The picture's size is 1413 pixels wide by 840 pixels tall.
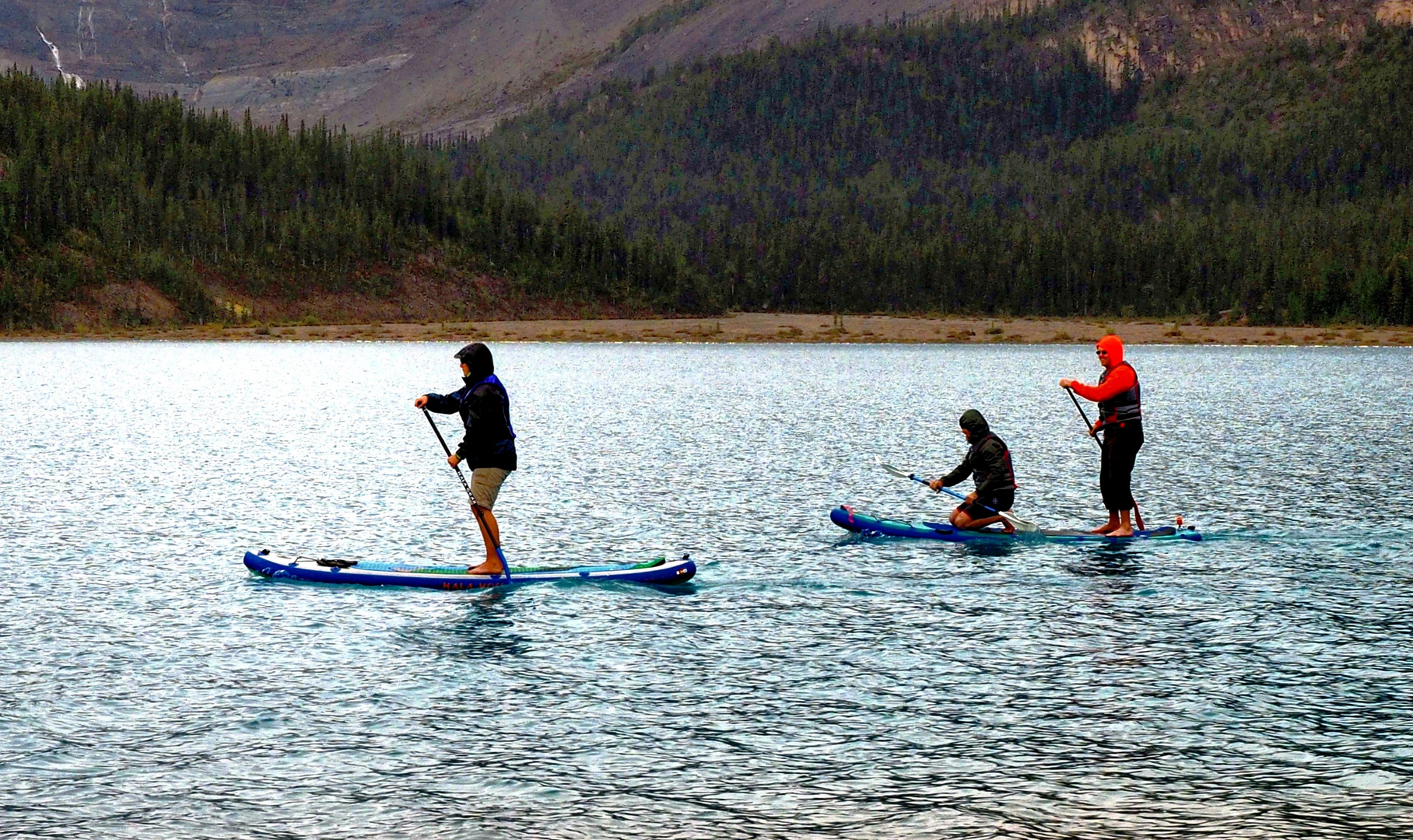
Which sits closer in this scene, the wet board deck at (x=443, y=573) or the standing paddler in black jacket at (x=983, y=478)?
the wet board deck at (x=443, y=573)

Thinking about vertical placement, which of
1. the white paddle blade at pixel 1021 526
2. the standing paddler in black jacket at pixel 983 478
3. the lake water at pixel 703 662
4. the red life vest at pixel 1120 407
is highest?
the red life vest at pixel 1120 407

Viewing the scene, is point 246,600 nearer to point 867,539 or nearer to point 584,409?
point 867,539

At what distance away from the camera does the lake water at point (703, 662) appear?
1301 centimetres

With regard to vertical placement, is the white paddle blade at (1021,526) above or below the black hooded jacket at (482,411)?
below

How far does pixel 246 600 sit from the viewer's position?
22.1 metres

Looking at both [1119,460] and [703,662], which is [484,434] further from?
[1119,460]

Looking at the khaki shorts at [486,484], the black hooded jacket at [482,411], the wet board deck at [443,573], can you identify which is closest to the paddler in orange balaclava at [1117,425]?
the wet board deck at [443,573]

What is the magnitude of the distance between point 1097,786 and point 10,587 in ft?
52.7

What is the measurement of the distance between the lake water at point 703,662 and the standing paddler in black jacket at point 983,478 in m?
0.84

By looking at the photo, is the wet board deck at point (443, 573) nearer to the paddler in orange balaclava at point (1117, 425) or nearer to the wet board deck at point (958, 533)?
the wet board deck at point (958, 533)

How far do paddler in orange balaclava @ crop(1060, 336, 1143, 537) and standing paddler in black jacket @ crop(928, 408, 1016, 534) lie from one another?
1539 mm

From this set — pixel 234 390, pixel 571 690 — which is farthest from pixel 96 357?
pixel 571 690

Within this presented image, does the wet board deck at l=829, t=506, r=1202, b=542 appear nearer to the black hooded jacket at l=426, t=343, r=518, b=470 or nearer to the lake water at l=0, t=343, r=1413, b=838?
the lake water at l=0, t=343, r=1413, b=838

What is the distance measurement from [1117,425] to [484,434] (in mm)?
11018
